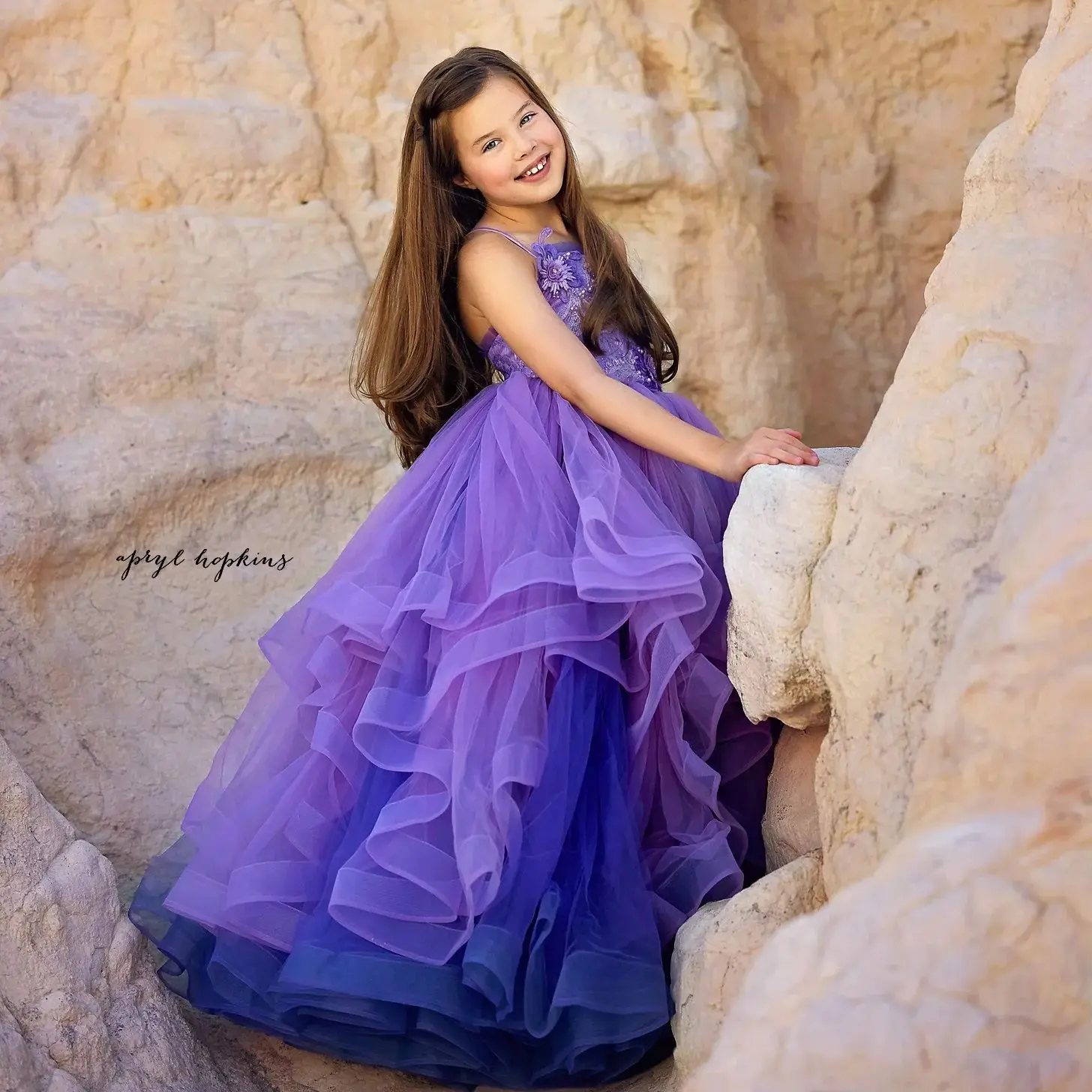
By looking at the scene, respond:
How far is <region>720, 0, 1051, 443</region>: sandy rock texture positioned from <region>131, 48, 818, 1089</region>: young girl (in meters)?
1.51

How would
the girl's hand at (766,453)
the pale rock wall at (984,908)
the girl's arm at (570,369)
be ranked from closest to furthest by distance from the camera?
the pale rock wall at (984,908), the girl's hand at (766,453), the girl's arm at (570,369)

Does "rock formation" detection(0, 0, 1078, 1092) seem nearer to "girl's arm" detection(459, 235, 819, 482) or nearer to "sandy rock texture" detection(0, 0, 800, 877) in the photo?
"sandy rock texture" detection(0, 0, 800, 877)

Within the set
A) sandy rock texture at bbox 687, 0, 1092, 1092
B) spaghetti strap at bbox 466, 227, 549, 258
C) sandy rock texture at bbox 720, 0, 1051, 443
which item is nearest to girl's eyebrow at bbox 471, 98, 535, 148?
spaghetti strap at bbox 466, 227, 549, 258

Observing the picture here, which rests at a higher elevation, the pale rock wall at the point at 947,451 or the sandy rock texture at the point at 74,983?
the pale rock wall at the point at 947,451

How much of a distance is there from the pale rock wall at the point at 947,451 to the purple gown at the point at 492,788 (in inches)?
11.8

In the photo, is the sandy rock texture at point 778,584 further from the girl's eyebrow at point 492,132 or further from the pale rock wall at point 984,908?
the girl's eyebrow at point 492,132

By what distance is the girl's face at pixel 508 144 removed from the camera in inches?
78.3

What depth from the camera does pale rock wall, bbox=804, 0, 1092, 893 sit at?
1.22 m

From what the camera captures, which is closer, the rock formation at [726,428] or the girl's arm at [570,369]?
the rock formation at [726,428]

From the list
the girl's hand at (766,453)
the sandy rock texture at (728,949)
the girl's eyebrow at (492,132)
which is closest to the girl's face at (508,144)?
the girl's eyebrow at (492,132)

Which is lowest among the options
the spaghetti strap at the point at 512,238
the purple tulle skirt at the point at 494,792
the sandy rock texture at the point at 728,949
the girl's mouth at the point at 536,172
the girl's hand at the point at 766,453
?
the sandy rock texture at the point at 728,949

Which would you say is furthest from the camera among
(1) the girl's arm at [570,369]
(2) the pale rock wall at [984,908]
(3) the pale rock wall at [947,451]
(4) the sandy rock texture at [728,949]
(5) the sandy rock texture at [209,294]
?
(5) the sandy rock texture at [209,294]

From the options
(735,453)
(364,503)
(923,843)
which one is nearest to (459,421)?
(735,453)

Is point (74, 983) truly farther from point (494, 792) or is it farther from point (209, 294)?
point (209, 294)
